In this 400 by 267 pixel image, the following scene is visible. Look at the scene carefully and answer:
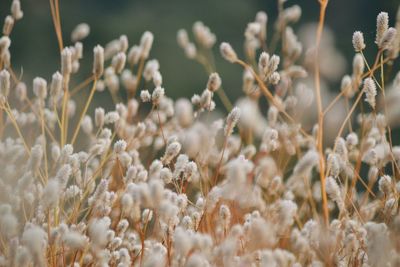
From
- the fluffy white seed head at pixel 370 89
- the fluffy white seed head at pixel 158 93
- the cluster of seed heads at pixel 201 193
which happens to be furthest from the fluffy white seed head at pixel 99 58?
the fluffy white seed head at pixel 370 89

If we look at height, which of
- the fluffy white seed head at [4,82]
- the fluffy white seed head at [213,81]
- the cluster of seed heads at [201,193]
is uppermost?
the fluffy white seed head at [4,82]

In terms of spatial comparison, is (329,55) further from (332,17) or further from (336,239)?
(332,17)

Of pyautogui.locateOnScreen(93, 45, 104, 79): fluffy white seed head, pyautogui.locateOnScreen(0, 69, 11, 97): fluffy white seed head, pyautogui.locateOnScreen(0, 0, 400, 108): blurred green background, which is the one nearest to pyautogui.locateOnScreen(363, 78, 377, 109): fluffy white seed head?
pyautogui.locateOnScreen(93, 45, 104, 79): fluffy white seed head

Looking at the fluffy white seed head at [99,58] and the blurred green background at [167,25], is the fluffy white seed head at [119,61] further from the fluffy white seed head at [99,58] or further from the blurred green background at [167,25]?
the blurred green background at [167,25]

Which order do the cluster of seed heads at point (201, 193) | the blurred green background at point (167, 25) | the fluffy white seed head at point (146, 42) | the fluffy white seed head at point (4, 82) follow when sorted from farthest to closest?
the blurred green background at point (167, 25) < the fluffy white seed head at point (146, 42) < the fluffy white seed head at point (4, 82) < the cluster of seed heads at point (201, 193)

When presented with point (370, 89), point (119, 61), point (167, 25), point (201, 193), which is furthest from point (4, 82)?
point (167, 25)

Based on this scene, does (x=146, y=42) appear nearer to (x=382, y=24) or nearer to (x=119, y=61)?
(x=119, y=61)

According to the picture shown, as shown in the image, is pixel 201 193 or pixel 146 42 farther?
pixel 146 42

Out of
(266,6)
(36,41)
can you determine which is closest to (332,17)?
(266,6)
